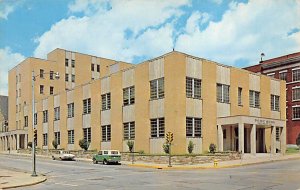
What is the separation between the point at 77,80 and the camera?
95062 mm

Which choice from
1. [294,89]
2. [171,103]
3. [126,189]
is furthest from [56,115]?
[126,189]

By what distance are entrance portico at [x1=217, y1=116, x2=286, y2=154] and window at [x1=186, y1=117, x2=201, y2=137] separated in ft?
10.4

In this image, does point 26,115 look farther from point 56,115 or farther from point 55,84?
point 56,115

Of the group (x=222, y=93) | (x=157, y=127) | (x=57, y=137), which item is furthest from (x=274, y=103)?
(x=57, y=137)

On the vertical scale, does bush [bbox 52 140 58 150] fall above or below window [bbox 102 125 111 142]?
below

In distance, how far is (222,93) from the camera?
4969 centimetres

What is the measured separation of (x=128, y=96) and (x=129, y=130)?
4300 mm

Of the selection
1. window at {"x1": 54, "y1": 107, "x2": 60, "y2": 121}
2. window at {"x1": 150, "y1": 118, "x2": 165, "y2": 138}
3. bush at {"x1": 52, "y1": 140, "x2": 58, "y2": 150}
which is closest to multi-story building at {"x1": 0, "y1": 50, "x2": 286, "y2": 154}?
window at {"x1": 150, "y1": 118, "x2": 165, "y2": 138}

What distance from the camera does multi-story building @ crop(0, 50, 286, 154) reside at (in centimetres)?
4466

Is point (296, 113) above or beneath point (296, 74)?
beneath

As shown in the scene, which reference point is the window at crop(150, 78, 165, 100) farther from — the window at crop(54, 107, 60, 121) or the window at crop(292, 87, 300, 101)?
the window at crop(292, 87, 300, 101)

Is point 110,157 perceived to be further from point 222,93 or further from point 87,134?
point 87,134

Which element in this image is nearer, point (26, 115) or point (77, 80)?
point (26, 115)

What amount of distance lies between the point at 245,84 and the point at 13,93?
63993mm
